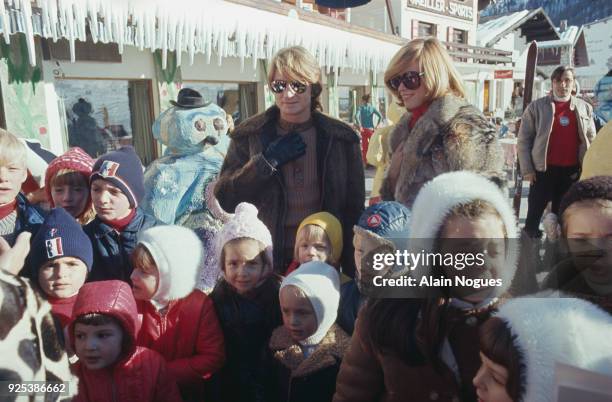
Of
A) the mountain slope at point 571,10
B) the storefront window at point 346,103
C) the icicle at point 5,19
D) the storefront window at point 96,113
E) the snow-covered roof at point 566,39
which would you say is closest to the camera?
the icicle at point 5,19

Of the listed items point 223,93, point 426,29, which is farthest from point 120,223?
point 426,29

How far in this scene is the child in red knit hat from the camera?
6.69 ft

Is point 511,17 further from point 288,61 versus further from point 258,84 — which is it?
point 288,61

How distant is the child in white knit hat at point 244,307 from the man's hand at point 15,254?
2.11ft

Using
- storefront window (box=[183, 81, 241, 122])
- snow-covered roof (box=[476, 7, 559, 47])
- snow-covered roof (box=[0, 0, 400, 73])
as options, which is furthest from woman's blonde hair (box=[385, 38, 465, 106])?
snow-covered roof (box=[476, 7, 559, 47])

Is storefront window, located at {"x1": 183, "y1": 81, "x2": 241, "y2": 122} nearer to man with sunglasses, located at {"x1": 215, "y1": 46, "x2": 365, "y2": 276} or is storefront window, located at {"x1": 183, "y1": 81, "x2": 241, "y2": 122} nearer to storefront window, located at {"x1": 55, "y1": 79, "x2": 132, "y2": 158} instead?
storefront window, located at {"x1": 55, "y1": 79, "x2": 132, "y2": 158}

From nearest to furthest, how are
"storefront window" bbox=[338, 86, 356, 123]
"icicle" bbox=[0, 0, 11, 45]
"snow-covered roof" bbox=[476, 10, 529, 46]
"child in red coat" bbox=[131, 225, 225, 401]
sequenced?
"child in red coat" bbox=[131, 225, 225, 401] < "icicle" bbox=[0, 0, 11, 45] < "storefront window" bbox=[338, 86, 356, 123] < "snow-covered roof" bbox=[476, 10, 529, 46]

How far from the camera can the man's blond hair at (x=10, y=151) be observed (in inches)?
64.9

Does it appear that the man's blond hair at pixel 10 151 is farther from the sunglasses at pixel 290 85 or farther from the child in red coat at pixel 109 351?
the sunglasses at pixel 290 85

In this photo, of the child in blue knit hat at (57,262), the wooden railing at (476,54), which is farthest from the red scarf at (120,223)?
the wooden railing at (476,54)

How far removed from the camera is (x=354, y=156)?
217 cm

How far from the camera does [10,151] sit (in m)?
1.67

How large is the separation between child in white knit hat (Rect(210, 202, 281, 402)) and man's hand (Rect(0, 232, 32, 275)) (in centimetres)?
64

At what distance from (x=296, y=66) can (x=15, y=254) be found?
4.22ft
